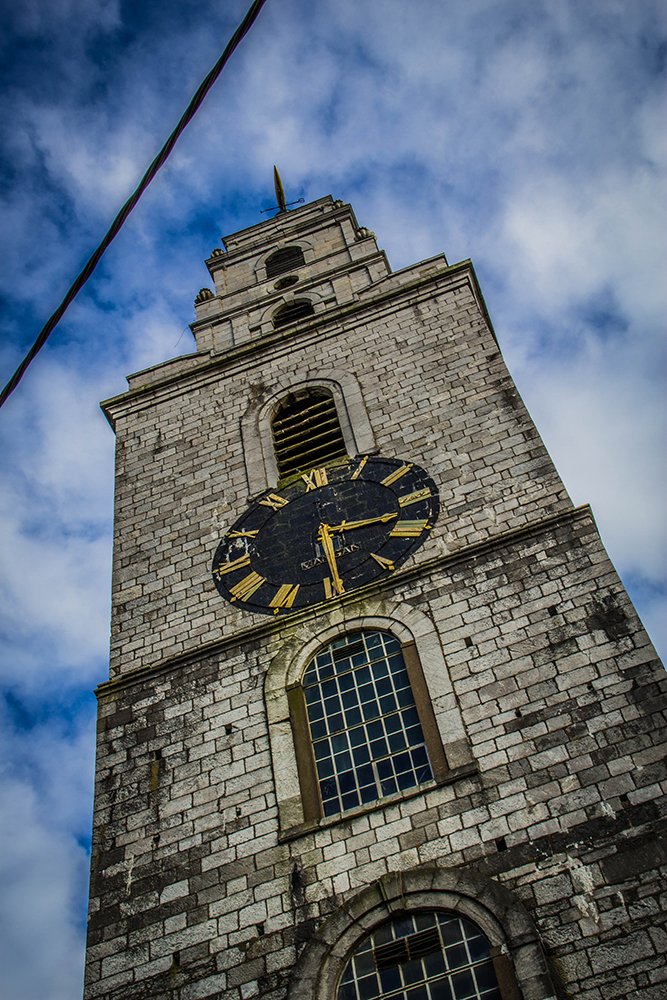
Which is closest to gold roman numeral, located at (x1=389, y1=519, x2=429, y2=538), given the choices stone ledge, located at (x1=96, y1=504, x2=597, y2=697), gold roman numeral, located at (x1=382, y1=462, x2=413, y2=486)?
stone ledge, located at (x1=96, y1=504, x2=597, y2=697)

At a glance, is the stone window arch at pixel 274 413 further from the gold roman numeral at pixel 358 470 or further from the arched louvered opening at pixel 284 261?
the arched louvered opening at pixel 284 261

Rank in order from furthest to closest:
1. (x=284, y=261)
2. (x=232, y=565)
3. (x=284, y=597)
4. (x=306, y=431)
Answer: (x=284, y=261) → (x=306, y=431) → (x=232, y=565) → (x=284, y=597)

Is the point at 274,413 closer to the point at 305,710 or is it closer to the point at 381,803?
the point at 305,710

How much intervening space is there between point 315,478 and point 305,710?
13.3ft

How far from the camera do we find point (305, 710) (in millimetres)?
10805

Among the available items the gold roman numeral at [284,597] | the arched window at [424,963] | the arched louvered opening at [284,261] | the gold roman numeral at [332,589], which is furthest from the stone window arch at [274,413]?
the arched window at [424,963]

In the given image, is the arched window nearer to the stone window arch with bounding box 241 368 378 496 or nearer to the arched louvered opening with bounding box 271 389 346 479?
the stone window arch with bounding box 241 368 378 496

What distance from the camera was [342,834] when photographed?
9367 millimetres

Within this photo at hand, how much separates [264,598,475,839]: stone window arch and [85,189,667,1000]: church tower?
3cm

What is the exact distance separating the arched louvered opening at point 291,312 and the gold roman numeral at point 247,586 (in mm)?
7443

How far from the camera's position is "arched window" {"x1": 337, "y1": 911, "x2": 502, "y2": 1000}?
8086mm

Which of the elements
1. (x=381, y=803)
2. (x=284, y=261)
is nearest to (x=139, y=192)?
(x=381, y=803)

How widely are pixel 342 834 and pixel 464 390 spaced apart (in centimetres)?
706

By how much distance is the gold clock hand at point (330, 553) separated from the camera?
12055 millimetres
